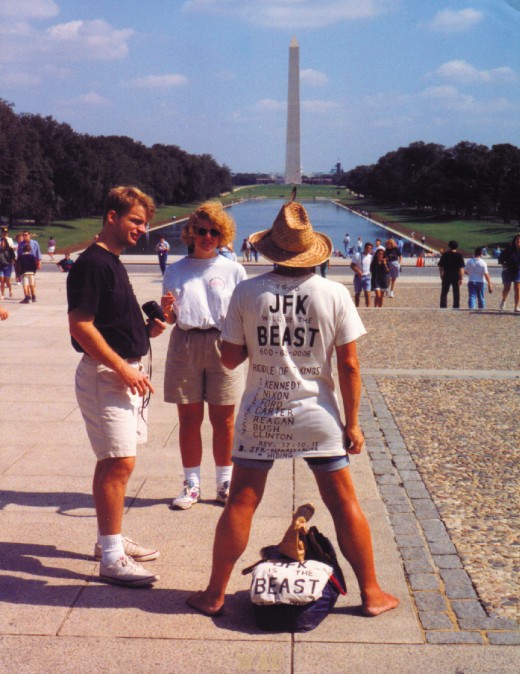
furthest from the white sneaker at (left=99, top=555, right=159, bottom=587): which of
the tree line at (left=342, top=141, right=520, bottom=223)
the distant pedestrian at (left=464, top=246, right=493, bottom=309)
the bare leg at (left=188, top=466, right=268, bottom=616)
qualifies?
the tree line at (left=342, top=141, right=520, bottom=223)

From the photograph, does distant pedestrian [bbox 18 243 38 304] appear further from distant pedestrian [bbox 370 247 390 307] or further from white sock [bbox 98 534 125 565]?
white sock [bbox 98 534 125 565]

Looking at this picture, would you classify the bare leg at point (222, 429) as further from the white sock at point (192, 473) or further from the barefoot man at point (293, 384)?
the barefoot man at point (293, 384)

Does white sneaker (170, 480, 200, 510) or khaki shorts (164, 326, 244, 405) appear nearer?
khaki shorts (164, 326, 244, 405)

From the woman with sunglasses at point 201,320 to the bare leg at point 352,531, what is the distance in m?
1.37

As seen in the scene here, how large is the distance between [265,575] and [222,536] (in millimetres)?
243

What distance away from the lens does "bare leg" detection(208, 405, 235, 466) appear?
4934 mm

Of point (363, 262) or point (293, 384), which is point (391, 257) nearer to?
point (363, 262)

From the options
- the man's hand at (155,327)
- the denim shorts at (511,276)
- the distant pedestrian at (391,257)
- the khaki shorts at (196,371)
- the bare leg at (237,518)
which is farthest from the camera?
the distant pedestrian at (391,257)

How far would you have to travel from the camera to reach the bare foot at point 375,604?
366 cm

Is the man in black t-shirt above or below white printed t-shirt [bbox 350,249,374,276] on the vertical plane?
above

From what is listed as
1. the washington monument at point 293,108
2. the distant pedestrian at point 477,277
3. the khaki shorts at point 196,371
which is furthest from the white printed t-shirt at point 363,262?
the khaki shorts at point 196,371

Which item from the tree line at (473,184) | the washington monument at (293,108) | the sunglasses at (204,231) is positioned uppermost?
the washington monument at (293,108)

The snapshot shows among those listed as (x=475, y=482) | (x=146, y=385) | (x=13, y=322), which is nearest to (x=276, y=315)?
(x=146, y=385)

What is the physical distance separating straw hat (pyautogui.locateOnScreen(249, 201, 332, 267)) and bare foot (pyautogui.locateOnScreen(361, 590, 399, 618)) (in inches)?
56.4
